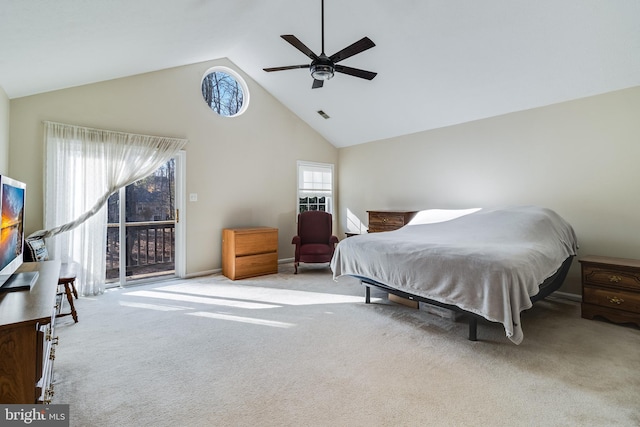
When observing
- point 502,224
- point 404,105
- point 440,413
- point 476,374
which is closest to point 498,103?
point 404,105

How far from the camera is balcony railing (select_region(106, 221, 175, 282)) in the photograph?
4.38 meters

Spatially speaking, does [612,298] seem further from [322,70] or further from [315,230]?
[315,230]

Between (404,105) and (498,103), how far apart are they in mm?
1397

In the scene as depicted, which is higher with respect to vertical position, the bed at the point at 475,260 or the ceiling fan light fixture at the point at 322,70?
the ceiling fan light fixture at the point at 322,70

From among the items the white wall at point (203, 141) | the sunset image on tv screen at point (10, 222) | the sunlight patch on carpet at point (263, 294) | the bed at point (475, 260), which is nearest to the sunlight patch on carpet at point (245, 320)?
the sunlight patch on carpet at point (263, 294)

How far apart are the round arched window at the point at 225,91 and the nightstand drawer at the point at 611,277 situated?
5.69 m

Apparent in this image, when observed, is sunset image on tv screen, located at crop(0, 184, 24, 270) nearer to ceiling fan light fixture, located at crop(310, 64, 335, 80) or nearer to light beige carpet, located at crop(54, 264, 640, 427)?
light beige carpet, located at crop(54, 264, 640, 427)

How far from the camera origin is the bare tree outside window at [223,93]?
5219 mm

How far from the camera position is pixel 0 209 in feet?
5.69

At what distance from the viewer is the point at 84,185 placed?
12.9ft

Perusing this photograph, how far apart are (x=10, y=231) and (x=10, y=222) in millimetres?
68

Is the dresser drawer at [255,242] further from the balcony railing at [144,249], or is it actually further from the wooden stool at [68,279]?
the wooden stool at [68,279]

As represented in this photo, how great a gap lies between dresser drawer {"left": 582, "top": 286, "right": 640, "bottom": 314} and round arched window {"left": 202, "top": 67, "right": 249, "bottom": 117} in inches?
228

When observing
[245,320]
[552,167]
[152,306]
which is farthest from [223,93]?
[552,167]
